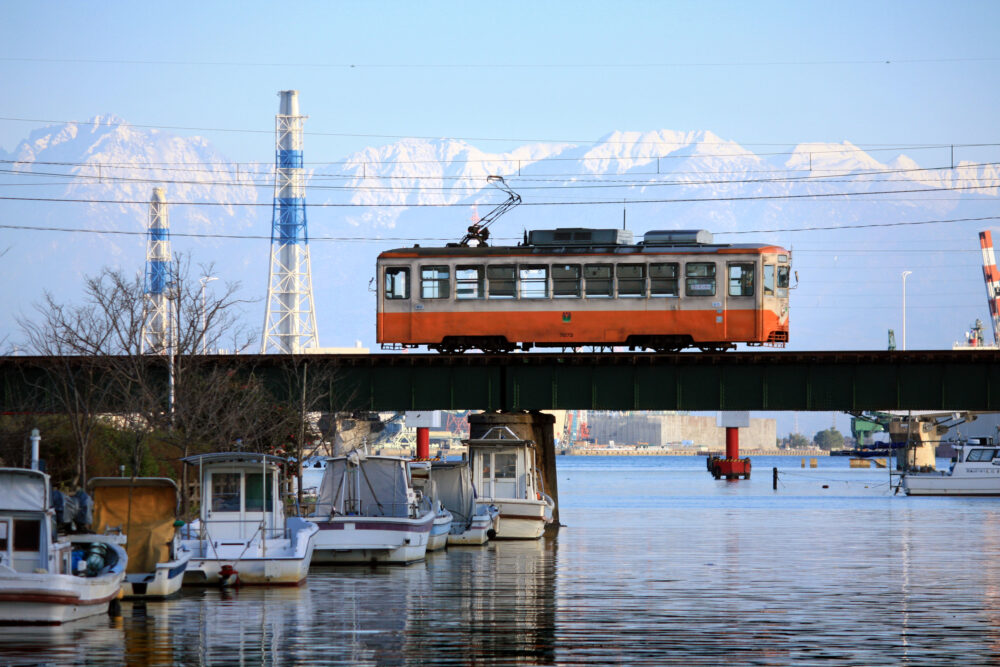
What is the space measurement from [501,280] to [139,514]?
78.3ft

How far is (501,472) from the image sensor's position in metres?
50.7

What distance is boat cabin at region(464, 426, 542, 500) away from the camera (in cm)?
5044

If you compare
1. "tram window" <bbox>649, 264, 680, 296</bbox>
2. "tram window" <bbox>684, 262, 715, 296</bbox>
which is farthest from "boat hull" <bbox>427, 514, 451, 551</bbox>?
"tram window" <bbox>684, 262, 715, 296</bbox>

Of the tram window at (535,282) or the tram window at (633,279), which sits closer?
the tram window at (633,279)

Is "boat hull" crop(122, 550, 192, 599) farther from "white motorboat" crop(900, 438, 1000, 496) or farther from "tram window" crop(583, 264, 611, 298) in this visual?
"white motorboat" crop(900, 438, 1000, 496)

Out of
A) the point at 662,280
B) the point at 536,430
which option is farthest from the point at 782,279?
the point at 536,430

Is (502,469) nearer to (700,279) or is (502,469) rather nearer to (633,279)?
(633,279)

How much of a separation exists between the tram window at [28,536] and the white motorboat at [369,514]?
41.9 feet

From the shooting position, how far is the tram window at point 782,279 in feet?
169

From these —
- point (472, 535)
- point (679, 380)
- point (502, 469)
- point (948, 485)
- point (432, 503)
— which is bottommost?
point (948, 485)

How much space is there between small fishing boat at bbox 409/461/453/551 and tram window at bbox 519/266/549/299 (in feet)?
25.8

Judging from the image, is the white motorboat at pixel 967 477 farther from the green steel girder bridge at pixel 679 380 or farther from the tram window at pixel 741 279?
the tram window at pixel 741 279

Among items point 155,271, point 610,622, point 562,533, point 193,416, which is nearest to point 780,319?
point 562,533

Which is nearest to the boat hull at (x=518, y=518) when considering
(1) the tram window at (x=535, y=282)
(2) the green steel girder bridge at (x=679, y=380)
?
(2) the green steel girder bridge at (x=679, y=380)
